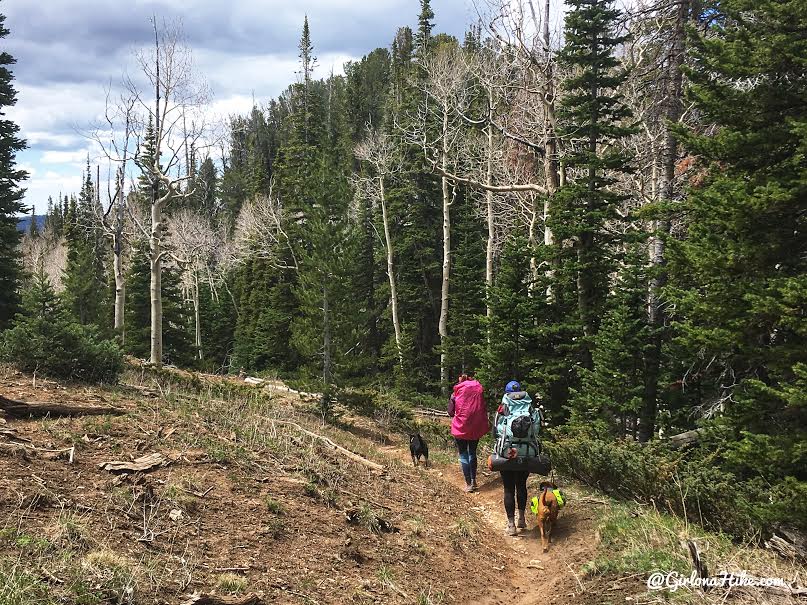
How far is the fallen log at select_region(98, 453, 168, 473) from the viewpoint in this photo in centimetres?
527

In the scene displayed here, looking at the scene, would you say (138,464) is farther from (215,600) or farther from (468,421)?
(468,421)

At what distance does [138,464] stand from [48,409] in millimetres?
2301

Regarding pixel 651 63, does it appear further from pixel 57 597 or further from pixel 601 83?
pixel 57 597

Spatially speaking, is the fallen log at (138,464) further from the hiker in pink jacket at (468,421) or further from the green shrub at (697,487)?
the green shrub at (697,487)

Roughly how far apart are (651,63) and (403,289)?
20.2 m

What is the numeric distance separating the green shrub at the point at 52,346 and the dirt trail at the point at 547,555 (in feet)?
24.5

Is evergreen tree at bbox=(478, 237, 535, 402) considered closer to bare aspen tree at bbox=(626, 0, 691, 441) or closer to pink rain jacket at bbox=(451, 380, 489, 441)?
bare aspen tree at bbox=(626, 0, 691, 441)

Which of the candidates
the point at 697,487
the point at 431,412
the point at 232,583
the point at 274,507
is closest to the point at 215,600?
the point at 232,583

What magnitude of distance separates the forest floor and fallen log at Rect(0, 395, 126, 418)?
0.28 metres

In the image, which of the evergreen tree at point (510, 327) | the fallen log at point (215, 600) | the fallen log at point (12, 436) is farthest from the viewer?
the evergreen tree at point (510, 327)

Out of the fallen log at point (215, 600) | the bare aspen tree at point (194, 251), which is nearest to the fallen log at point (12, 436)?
the fallen log at point (215, 600)

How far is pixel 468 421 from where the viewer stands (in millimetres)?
8500

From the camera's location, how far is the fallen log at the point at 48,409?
6.49 metres

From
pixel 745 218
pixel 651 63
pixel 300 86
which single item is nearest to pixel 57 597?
pixel 745 218
